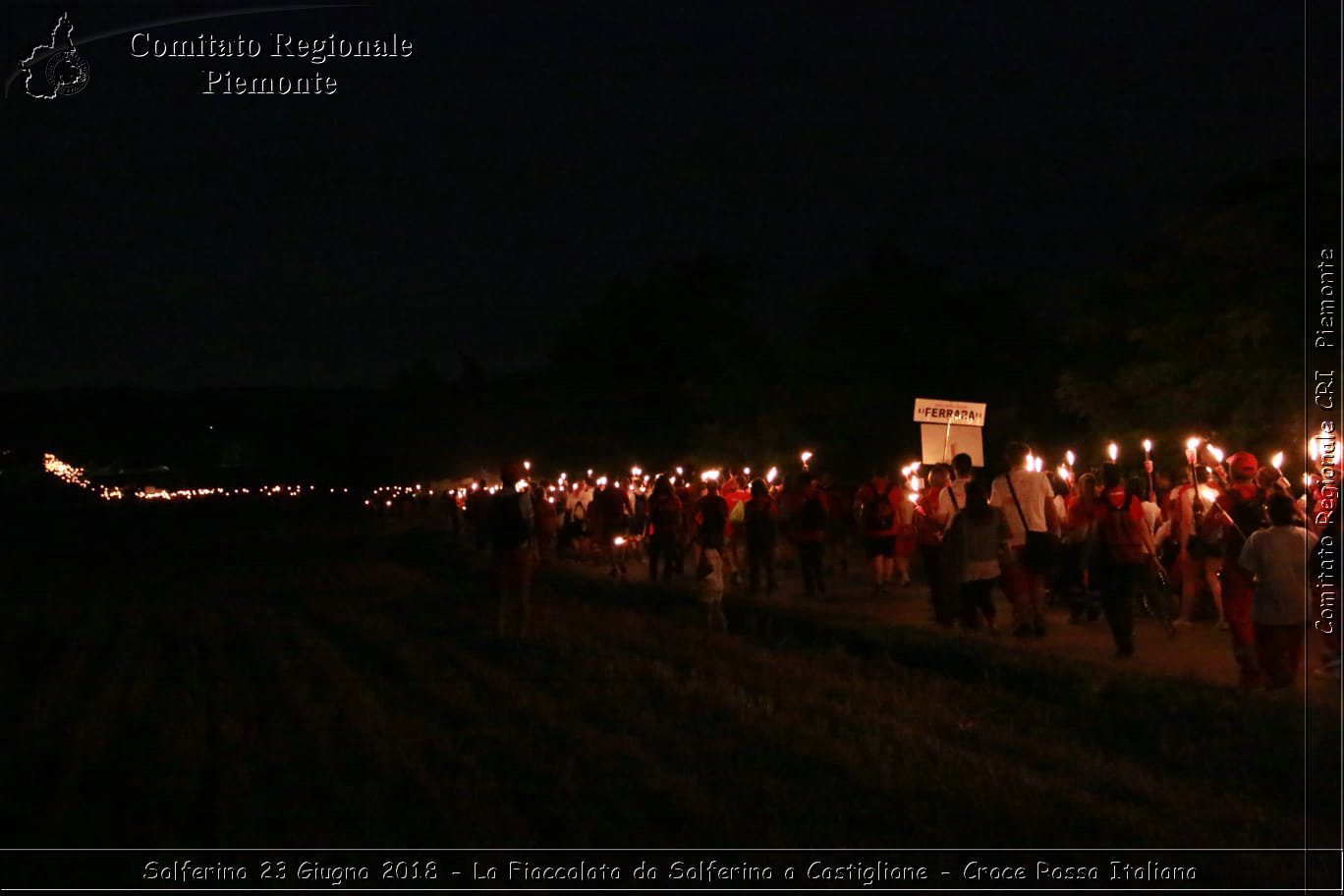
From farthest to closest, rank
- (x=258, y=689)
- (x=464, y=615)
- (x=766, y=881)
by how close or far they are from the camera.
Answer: (x=464, y=615) < (x=258, y=689) < (x=766, y=881)

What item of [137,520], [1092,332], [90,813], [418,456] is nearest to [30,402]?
[418,456]

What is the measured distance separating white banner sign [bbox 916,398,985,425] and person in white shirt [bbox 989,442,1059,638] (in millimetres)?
3184

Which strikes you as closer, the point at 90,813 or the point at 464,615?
the point at 90,813

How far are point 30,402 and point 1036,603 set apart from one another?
20369 cm

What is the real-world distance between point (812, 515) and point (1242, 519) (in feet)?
26.8

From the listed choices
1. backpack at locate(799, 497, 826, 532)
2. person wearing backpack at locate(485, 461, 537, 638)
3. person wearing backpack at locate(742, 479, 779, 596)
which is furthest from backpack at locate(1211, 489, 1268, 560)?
person wearing backpack at locate(742, 479, 779, 596)

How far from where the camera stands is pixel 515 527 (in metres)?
14.8

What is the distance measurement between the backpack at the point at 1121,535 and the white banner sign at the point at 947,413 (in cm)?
491

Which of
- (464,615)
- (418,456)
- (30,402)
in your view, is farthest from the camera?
(30,402)

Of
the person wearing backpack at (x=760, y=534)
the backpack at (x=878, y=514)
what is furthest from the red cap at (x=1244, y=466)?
the person wearing backpack at (x=760, y=534)

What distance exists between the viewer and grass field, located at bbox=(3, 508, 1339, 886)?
24.0 ft

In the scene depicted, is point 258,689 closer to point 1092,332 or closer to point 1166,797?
point 1166,797

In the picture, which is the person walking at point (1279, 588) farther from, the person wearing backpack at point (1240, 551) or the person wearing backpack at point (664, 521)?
the person wearing backpack at point (664, 521)

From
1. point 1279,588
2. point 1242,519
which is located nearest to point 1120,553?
point 1242,519
